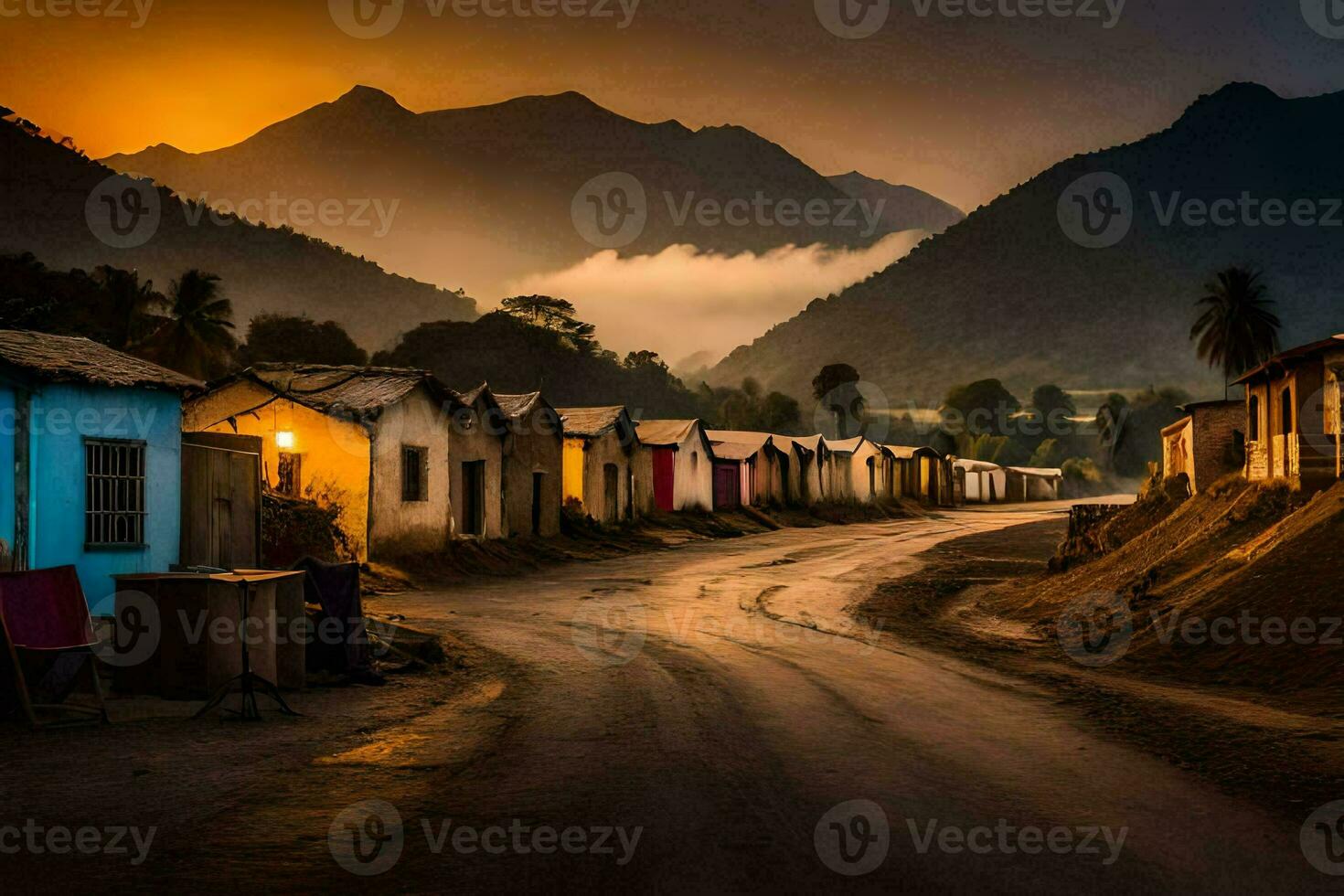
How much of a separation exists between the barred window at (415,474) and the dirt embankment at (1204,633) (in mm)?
11999

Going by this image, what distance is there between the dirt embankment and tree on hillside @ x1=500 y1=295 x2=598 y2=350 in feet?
307

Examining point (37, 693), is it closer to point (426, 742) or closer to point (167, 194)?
point (426, 742)

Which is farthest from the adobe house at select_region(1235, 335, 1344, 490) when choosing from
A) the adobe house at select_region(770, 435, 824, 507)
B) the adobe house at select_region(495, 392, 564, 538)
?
the adobe house at select_region(770, 435, 824, 507)

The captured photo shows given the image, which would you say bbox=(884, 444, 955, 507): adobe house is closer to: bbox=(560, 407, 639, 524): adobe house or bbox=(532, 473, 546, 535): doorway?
bbox=(560, 407, 639, 524): adobe house

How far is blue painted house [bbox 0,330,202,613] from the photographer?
13.8 m

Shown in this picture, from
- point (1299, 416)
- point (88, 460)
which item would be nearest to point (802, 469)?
point (1299, 416)

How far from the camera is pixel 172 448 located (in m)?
16.5

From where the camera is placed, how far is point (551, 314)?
114 metres

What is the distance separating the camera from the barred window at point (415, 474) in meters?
26.3

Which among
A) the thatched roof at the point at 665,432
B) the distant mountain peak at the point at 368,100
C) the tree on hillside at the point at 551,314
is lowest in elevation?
the thatched roof at the point at 665,432

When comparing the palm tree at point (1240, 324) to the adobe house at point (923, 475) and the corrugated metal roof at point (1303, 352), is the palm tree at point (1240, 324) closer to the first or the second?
the adobe house at point (923, 475)

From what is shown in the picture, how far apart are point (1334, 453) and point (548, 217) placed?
179290 mm

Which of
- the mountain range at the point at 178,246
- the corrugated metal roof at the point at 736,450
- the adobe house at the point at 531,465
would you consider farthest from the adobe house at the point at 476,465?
the mountain range at the point at 178,246

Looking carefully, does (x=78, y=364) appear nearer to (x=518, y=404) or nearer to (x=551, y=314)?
(x=518, y=404)
